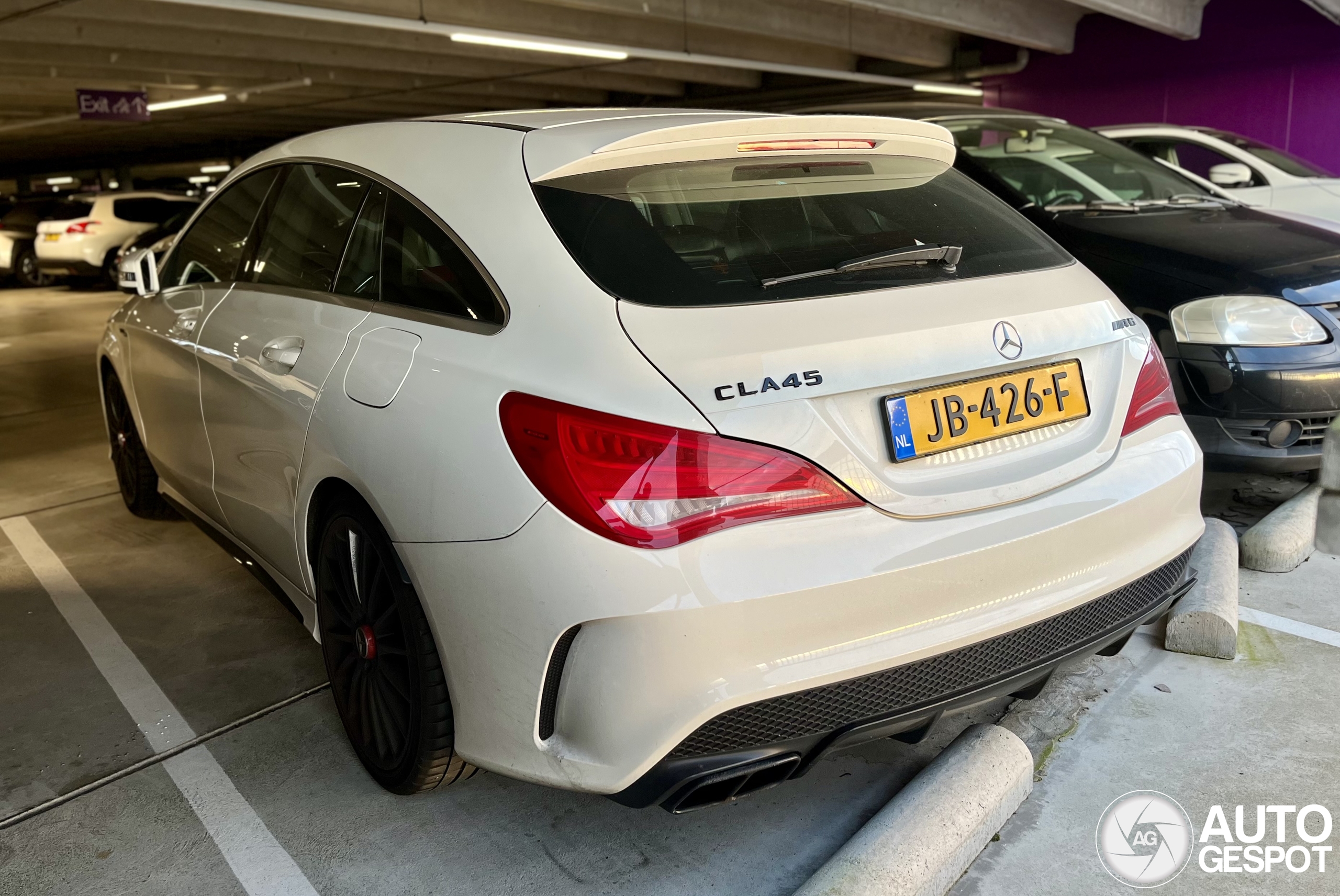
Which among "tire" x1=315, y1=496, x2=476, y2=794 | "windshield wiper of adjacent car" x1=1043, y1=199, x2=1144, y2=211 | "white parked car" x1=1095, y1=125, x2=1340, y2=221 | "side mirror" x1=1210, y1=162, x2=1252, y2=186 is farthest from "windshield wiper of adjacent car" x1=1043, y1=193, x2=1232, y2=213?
"tire" x1=315, y1=496, x2=476, y2=794

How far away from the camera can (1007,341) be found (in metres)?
1.93

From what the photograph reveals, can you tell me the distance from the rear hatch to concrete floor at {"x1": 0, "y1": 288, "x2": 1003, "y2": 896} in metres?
0.84

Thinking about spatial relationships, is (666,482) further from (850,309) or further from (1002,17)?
(1002,17)

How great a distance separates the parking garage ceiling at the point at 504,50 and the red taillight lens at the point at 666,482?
23.8 feet

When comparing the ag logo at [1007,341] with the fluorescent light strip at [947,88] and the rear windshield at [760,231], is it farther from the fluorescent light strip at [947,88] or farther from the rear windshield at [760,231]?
the fluorescent light strip at [947,88]

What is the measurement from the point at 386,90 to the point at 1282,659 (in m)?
15.9

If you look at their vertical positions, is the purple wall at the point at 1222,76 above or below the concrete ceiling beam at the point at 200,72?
Answer: below

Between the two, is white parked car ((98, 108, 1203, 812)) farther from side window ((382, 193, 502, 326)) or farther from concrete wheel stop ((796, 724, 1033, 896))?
concrete wheel stop ((796, 724, 1033, 896))

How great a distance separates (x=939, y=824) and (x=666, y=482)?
85cm

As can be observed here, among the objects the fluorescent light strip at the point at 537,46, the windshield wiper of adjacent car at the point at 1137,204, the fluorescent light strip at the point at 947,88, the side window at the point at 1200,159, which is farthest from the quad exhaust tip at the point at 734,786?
the fluorescent light strip at the point at 947,88

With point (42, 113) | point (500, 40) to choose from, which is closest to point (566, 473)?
point (500, 40)

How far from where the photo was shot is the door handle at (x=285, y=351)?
2.46m

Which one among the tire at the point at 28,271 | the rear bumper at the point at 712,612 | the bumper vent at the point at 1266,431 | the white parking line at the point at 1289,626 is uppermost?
the rear bumper at the point at 712,612

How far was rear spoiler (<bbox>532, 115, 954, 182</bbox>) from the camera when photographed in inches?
78.3
